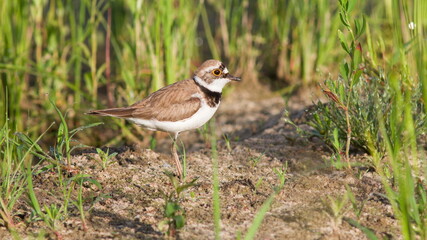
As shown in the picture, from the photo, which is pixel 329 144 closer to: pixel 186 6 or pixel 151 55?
pixel 151 55

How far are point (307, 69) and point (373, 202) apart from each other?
3.24 metres

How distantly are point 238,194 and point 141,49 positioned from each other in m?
2.66

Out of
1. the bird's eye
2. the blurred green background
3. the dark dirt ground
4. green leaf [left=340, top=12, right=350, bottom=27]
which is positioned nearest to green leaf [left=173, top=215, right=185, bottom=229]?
the dark dirt ground

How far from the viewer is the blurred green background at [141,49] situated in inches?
224

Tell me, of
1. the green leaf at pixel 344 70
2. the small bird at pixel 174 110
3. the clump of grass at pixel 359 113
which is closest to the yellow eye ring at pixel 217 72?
the small bird at pixel 174 110

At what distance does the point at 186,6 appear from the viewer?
20.5 feet

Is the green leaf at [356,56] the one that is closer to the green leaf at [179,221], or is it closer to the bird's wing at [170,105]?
the bird's wing at [170,105]

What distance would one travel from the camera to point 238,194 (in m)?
3.79

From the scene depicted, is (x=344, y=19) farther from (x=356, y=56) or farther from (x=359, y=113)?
(x=359, y=113)

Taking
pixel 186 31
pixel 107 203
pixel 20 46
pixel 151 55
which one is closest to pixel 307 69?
pixel 186 31

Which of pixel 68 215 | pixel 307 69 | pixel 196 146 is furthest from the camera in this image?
pixel 307 69

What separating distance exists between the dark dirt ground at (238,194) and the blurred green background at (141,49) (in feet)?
3.34

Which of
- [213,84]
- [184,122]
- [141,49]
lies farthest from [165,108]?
[141,49]

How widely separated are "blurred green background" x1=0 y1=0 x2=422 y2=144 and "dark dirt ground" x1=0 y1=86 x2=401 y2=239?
1.02 metres
